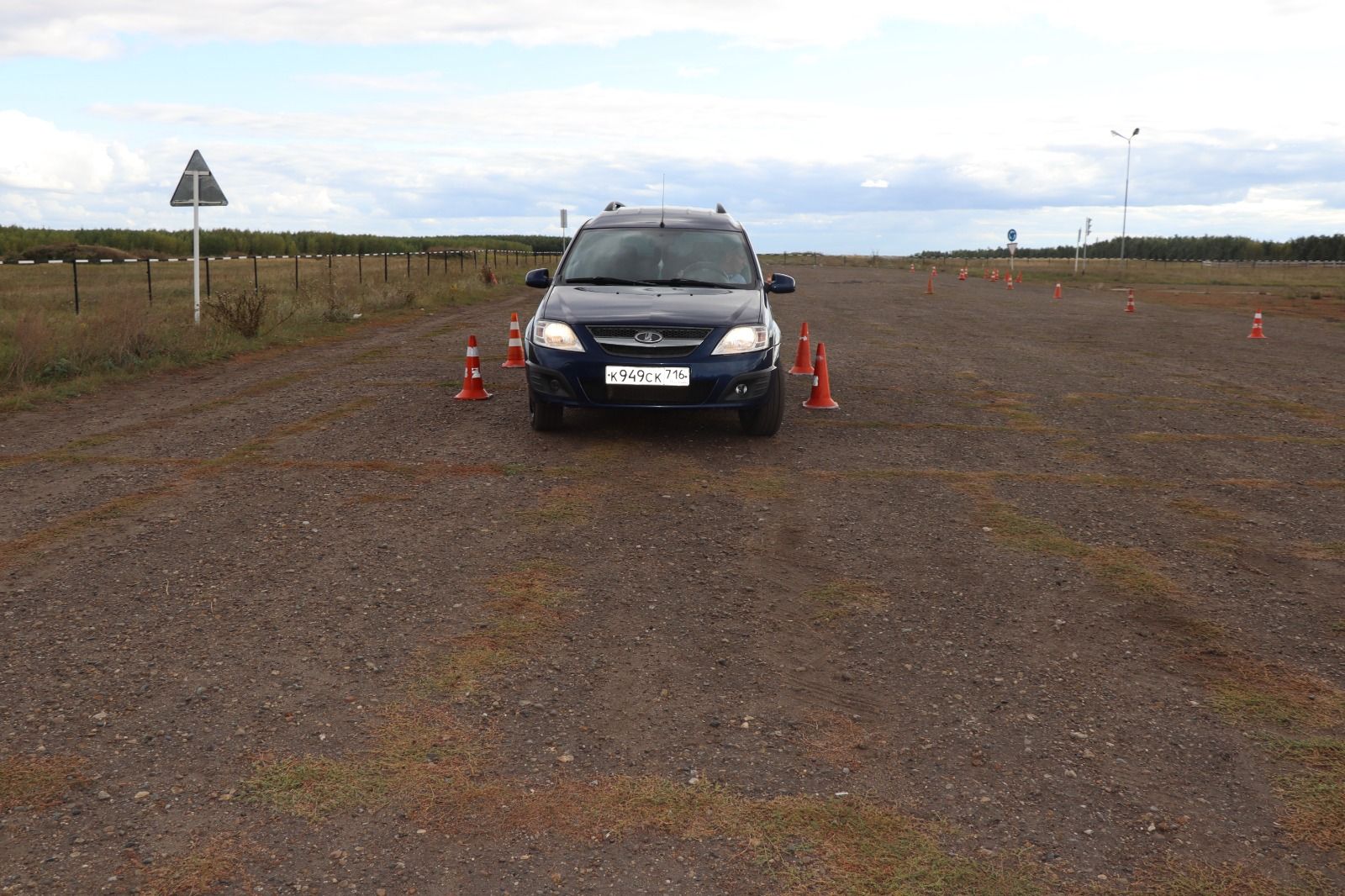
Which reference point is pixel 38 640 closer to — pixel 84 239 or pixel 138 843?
pixel 138 843

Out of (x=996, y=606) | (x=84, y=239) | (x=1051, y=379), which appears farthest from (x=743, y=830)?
(x=84, y=239)

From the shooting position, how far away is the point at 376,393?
11.6 metres

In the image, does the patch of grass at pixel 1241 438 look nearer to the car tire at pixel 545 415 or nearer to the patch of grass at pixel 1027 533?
the patch of grass at pixel 1027 533

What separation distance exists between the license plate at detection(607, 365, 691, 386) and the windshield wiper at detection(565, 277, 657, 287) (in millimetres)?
1299

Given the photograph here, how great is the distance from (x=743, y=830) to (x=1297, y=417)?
9.68 m

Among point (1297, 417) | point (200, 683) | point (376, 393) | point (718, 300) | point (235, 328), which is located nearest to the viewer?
point (200, 683)

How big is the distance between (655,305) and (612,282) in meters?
0.89

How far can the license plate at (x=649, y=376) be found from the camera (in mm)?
8430

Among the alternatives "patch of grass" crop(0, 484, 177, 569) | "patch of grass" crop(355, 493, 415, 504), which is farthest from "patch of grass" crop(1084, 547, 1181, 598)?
"patch of grass" crop(0, 484, 177, 569)

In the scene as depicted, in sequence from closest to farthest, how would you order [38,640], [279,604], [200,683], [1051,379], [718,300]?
1. [200,683]
2. [38,640]
3. [279,604]
4. [718,300]
5. [1051,379]

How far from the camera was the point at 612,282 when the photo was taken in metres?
9.57

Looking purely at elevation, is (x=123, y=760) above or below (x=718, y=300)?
below

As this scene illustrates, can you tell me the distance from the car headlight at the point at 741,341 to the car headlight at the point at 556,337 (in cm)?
105

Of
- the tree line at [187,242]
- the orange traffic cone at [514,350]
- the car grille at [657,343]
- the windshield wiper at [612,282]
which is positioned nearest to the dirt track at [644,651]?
the car grille at [657,343]
